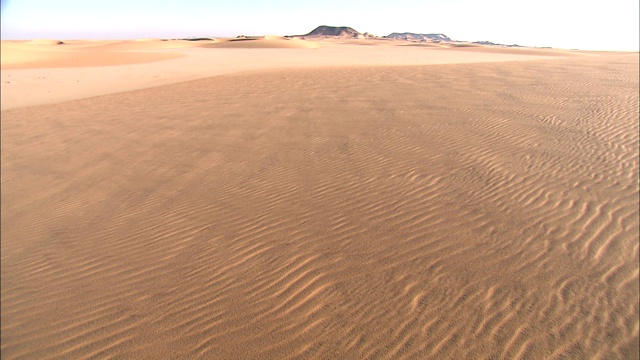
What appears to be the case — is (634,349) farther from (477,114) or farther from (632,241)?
(477,114)

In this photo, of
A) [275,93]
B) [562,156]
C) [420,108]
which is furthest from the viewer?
[275,93]

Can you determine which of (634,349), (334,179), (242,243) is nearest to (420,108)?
(334,179)

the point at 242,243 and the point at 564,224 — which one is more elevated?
the point at 564,224

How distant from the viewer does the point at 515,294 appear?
12.2ft

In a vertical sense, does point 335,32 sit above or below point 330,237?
above

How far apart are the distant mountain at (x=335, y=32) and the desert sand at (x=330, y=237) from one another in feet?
403

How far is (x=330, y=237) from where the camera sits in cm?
473

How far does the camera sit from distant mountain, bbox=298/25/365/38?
126 meters

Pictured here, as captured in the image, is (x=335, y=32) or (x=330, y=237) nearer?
(x=330, y=237)

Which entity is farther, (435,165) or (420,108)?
(420,108)

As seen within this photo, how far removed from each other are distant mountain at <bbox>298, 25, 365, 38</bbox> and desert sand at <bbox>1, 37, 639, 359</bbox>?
123 metres

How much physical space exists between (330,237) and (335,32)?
13840 centimetres

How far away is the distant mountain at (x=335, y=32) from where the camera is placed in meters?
126

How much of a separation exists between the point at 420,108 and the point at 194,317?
8.87 metres
